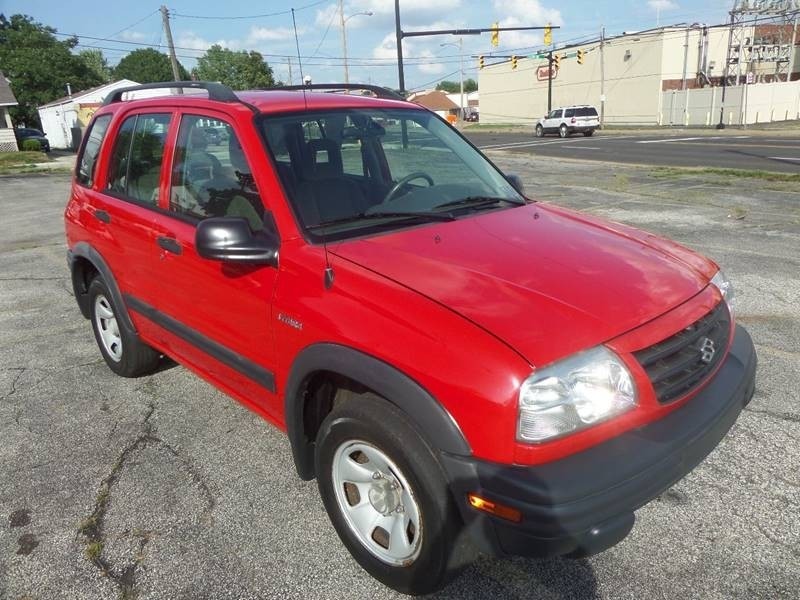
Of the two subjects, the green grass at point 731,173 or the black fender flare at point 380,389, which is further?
the green grass at point 731,173

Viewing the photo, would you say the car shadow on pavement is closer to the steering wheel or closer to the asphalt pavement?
the steering wheel

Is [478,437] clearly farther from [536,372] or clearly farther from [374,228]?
[374,228]

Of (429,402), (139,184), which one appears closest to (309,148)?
(139,184)

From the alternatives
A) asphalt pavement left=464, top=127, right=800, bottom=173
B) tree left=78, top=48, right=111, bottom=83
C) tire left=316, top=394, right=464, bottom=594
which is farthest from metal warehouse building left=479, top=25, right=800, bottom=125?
tree left=78, top=48, right=111, bottom=83

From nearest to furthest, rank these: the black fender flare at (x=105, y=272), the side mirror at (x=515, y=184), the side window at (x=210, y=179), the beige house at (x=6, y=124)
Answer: the side window at (x=210, y=179), the side mirror at (x=515, y=184), the black fender flare at (x=105, y=272), the beige house at (x=6, y=124)

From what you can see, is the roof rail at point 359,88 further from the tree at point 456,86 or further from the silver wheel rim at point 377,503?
the tree at point 456,86

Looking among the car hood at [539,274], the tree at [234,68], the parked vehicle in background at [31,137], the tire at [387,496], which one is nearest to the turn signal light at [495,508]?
the tire at [387,496]

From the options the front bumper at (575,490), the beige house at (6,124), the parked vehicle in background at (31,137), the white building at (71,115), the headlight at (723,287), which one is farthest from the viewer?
the white building at (71,115)

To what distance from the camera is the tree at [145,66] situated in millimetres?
90062

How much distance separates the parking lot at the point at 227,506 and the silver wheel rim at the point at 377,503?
202 mm

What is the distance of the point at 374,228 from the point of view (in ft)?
9.39

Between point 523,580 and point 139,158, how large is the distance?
3148mm

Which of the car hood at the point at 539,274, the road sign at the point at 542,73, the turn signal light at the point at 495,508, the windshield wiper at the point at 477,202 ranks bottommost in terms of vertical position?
the turn signal light at the point at 495,508

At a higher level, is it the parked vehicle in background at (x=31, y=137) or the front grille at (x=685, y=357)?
the parked vehicle in background at (x=31, y=137)
